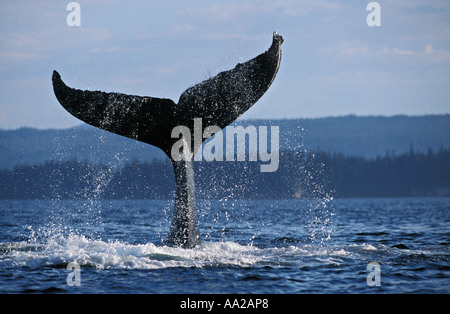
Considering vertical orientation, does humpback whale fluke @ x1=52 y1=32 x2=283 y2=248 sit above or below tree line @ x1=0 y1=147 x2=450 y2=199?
above

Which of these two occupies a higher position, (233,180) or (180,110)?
(180,110)

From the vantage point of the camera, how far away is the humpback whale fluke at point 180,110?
1059cm

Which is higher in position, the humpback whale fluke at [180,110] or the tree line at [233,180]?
the humpback whale fluke at [180,110]

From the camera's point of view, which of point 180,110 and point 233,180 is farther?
point 233,180

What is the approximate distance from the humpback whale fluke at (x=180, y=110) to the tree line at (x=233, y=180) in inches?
3573

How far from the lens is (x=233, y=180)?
133250 millimetres

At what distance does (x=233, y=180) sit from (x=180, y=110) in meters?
122

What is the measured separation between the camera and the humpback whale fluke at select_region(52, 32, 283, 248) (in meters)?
10.6

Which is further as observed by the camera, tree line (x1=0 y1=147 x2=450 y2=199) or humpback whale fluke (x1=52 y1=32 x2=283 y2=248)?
tree line (x1=0 y1=147 x2=450 y2=199)

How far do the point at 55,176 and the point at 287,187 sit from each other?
2368 inches

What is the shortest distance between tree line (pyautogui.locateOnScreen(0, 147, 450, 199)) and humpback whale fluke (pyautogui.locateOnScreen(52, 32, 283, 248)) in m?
90.8
